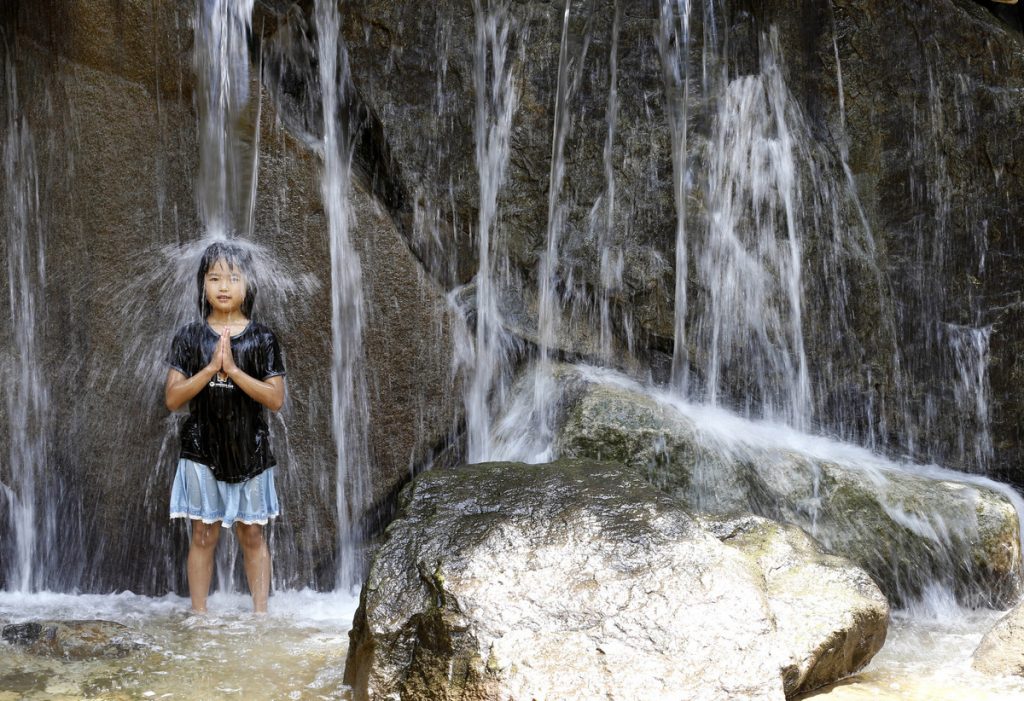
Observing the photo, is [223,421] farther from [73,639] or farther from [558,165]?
[558,165]

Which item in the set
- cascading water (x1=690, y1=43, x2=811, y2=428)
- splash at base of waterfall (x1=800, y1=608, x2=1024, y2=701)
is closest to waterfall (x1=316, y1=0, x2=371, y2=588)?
cascading water (x1=690, y1=43, x2=811, y2=428)

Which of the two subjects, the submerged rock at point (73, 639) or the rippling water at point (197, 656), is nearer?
the rippling water at point (197, 656)

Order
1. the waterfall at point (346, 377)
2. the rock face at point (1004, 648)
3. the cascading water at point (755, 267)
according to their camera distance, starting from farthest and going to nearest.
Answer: the cascading water at point (755, 267)
the waterfall at point (346, 377)
the rock face at point (1004, 648)

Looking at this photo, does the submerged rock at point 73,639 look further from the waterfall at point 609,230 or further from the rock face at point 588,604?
the waterfall at point 609,230

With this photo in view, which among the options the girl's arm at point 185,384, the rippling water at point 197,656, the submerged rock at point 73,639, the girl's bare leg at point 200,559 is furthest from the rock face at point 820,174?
the submerged rock at point 73,639

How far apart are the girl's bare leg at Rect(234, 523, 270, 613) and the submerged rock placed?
0.60 metres

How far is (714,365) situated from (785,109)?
153 cm

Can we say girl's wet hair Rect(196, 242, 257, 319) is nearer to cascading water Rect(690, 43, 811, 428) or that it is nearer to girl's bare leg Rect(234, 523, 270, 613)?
girl's bare leg Rect(234, 523, 270, 613)

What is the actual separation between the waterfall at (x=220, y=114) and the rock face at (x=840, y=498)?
6.97ft

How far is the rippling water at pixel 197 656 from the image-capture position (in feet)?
11.1

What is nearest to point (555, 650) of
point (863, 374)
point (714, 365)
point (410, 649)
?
point (410, 649)

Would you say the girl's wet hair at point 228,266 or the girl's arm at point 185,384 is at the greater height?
the girl's wet hair at point 228,266

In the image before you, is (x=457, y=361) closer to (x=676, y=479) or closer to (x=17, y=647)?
(x=676, y=479)

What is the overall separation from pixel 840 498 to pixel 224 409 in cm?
294
